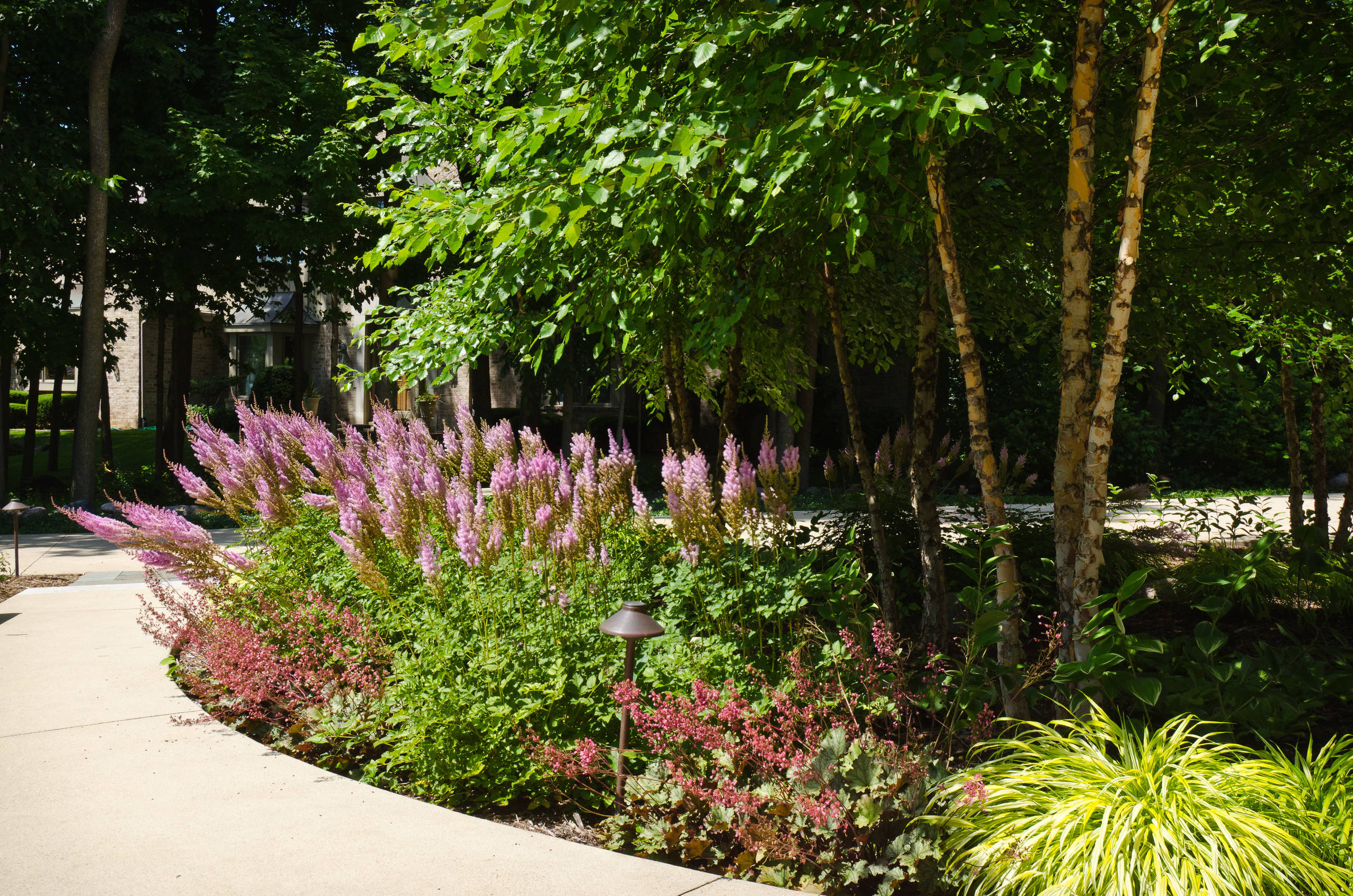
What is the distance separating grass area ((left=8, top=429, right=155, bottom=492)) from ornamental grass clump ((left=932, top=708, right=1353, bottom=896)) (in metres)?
22.0

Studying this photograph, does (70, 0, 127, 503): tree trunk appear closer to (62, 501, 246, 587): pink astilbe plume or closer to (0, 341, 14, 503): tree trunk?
(0, 341, 14, 503): tree trunk

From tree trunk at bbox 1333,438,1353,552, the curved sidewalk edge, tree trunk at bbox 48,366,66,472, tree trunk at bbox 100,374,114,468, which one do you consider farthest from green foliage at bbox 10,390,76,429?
tree trunk at bbox 1333,438,1353,552

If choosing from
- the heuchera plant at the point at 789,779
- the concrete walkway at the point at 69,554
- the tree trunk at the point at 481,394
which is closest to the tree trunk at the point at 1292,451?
the heuchera plant at the point at 789,779

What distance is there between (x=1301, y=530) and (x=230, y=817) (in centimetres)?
592

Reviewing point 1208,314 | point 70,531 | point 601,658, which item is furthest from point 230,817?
point 70,531

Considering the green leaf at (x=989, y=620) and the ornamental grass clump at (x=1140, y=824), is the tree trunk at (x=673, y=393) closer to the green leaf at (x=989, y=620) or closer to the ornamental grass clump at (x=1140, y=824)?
Answer: the green leaf at (x=989, y=620)

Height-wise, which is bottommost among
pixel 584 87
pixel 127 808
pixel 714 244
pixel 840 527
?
pixel 127 808

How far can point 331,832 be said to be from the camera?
3.48 meters

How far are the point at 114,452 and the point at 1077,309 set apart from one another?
2840 centimetres

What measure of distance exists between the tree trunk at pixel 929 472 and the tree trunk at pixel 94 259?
1539 centimetres

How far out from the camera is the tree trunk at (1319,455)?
7.79 metres

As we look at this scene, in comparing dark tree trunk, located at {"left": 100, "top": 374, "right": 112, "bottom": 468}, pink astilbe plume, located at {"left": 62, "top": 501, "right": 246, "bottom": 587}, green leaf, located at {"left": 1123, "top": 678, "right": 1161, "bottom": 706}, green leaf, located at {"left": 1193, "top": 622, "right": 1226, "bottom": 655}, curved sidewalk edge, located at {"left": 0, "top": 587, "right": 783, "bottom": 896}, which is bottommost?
curved sidewalk edge, located at {"left": 0, "top": 587, "right": 783, "bottom": 896}

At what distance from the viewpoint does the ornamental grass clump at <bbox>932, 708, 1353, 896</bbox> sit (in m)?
2.70

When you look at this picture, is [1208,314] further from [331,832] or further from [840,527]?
[331,832]
